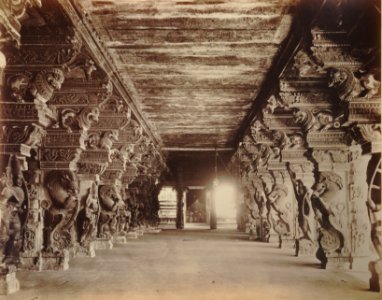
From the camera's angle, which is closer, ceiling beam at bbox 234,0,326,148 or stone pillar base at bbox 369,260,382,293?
ceiling beam at bbox 234,0,326,148

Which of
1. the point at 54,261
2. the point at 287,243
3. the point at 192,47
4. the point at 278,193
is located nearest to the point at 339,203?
the point at 192,47

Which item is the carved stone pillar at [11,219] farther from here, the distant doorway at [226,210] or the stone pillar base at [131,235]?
the distant doorway at [226,210]

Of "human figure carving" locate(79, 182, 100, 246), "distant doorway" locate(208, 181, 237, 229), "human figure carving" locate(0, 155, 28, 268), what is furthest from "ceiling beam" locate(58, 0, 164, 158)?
"distant doorway" locate(208, 181, 237, 229)

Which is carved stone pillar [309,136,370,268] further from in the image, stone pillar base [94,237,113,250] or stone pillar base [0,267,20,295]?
stone pillar base [94,237,113,250]

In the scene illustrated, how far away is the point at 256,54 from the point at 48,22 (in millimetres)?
3275

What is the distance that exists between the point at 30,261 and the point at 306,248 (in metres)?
6.33

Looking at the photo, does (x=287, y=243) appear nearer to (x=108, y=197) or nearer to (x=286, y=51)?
(x=108, y=197)

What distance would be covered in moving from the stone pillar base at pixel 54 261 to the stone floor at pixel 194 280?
0.22 metres

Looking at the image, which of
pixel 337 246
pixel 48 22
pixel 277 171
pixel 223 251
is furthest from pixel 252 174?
pixel 48 22

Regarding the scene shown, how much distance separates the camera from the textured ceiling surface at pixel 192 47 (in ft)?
18.4

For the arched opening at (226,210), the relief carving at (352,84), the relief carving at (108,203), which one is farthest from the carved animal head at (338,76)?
the arched opening at (226,210)

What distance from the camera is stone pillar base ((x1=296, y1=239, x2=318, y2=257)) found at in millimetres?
10789

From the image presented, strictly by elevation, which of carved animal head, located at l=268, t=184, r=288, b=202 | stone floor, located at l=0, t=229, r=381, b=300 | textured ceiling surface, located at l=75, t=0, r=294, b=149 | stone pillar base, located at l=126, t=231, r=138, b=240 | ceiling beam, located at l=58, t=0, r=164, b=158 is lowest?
stone pillar base, located at l=126, t=231, r=138, b=240

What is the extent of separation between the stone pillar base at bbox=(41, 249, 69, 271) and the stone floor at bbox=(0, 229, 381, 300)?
22 centimetres
